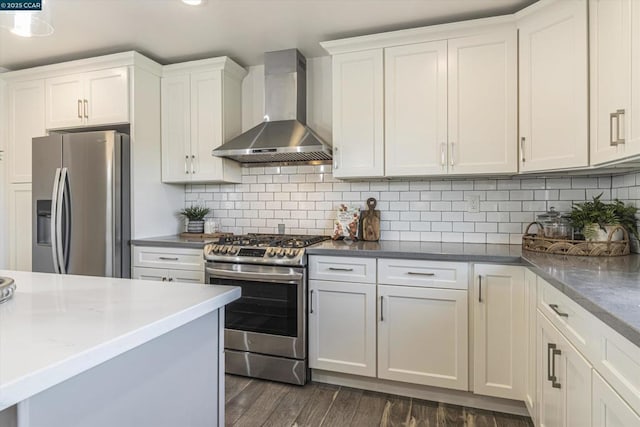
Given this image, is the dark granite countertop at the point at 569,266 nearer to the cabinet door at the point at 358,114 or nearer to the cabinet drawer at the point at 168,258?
the cabinet drawer at the point at 168,258

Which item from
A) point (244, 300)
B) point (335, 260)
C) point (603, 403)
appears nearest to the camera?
point (603, 403)

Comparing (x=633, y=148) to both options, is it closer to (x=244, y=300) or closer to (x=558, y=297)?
(x=558, y=297)

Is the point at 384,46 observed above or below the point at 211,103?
above

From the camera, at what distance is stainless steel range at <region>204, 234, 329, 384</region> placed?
8.20 feet

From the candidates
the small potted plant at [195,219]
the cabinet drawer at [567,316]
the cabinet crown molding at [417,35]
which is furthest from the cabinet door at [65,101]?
the cabinet drawer at [567,316]

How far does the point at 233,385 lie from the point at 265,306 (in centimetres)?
55

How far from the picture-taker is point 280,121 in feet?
10.0

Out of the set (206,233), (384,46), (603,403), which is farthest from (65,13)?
(603,403)

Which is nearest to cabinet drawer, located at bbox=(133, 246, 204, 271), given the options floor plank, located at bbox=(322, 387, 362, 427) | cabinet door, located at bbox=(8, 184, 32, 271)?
cabinet door, located at bbox=(8, 184, 32, 271)

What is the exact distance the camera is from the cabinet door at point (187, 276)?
2840 millimetres

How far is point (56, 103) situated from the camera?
3.24 m

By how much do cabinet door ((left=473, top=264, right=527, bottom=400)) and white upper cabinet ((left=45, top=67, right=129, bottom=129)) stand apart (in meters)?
2.88

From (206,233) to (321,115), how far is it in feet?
4.65

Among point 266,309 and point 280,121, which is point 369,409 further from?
point 280,121
